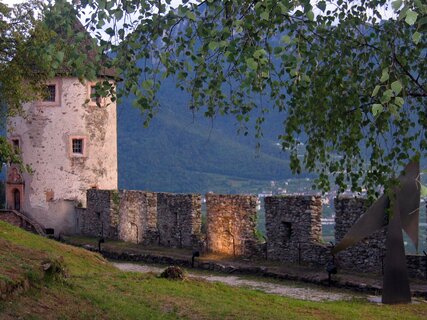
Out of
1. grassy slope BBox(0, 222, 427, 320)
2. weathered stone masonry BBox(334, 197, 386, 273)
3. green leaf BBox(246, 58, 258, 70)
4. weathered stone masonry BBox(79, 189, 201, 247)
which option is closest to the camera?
green leaf BBox(246, 58, 258, 70)

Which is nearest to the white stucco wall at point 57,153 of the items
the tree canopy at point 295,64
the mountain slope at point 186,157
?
the tree canopy at point 295,64

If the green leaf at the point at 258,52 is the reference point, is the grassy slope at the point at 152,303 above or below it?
below

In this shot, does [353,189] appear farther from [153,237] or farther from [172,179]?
[172,179]

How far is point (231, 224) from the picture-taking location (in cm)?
2661

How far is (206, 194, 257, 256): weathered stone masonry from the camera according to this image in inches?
1024

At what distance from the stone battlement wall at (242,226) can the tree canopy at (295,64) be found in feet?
33.0

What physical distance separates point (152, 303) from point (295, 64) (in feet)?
23.1

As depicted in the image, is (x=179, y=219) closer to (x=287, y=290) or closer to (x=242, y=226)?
(x=242, y=226)

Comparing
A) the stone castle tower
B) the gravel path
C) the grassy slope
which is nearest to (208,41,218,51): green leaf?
the grassy slope

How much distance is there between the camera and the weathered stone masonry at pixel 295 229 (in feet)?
76.0

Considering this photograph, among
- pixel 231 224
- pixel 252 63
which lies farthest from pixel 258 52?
pixel 231 224

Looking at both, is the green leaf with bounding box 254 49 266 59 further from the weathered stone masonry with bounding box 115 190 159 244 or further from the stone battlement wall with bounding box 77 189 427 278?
the weathered stone masonry with bounding box 115 190 159 244

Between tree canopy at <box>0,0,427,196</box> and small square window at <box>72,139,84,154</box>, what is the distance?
2913 centimetres

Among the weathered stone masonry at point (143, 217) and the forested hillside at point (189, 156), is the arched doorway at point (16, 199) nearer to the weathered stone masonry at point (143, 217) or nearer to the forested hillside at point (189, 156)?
the weathered stone masonry at point (143, 217)
